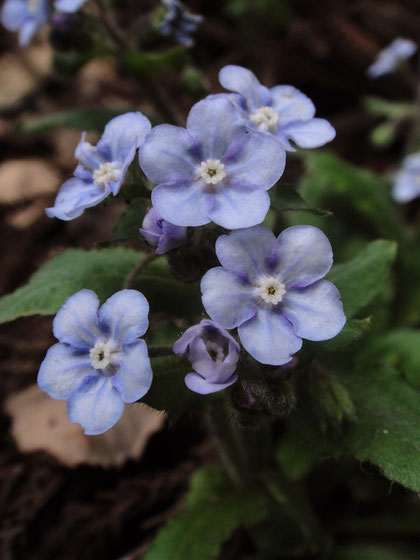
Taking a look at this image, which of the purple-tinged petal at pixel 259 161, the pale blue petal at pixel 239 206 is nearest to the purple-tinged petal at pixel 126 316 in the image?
the pale blue petal at pixel 239 206

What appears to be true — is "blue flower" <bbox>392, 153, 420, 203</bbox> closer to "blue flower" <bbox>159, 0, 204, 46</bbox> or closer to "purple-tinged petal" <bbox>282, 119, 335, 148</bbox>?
"blue flower" <bbox>159, 0, 204, 46</bbox>

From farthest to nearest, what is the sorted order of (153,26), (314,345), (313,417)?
A: 1. (153,26)
2. (313,417)
3. (314,345)

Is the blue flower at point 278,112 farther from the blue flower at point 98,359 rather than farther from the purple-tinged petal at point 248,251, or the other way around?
the blue flower at point 98,359

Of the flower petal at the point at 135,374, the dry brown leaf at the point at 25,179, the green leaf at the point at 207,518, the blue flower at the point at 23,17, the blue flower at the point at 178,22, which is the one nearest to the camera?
the flower petal at the point at 135,374

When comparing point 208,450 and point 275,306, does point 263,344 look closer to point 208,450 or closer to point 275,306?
point 275,306

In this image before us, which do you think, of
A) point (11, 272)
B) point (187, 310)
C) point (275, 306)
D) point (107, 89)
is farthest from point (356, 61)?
point (275, 306)

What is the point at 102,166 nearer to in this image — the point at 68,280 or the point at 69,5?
the point at 68,280
